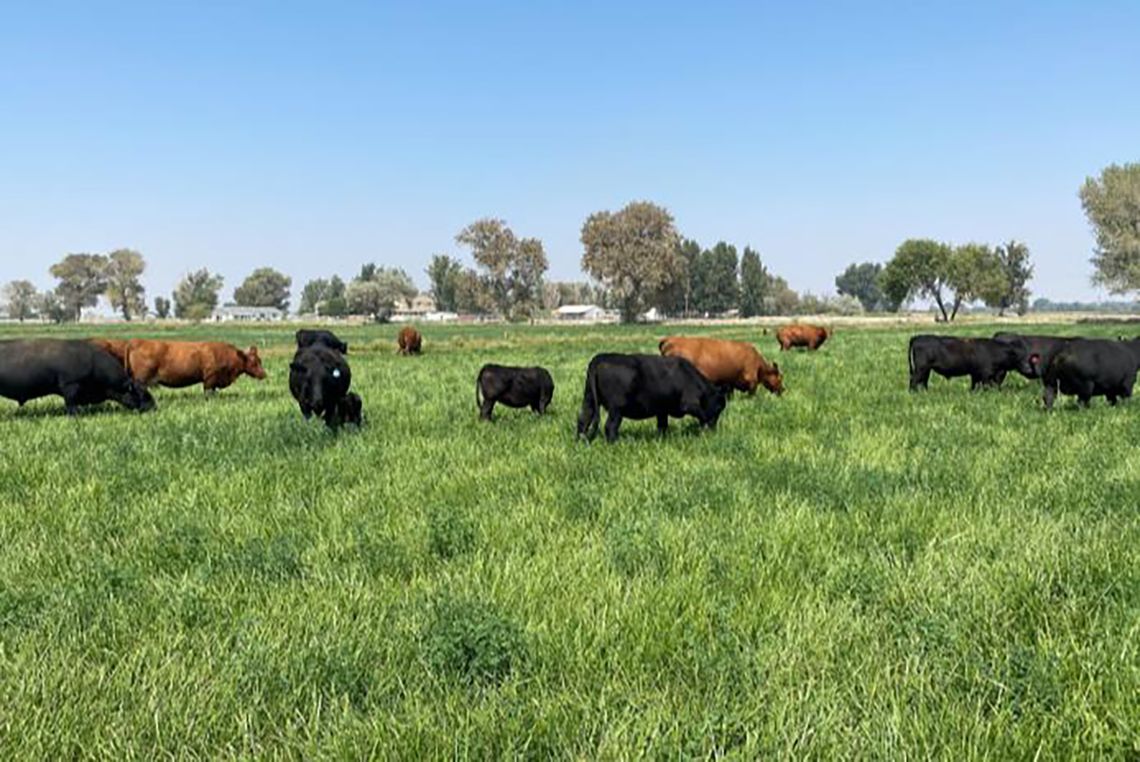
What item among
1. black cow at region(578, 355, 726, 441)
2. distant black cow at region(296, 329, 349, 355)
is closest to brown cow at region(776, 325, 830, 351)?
distant black cow at region(296, 329, 349, 355)

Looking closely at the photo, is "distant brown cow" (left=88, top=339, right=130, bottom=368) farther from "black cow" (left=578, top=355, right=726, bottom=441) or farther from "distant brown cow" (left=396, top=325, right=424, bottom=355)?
"distant brown cow" (left=396, top=325, right=424, bottom=355)

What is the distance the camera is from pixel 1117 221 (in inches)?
2699

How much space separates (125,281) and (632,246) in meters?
116

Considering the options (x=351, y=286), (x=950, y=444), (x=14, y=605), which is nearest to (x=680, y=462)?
(x=950, y=444)

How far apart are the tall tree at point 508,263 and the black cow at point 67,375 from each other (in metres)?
87.8

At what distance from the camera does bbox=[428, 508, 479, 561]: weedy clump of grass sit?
5176mm

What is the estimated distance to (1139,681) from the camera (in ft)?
10.1

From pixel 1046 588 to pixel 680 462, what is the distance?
4.29m

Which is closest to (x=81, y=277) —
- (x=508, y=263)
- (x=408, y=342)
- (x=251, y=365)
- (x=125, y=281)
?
(x=125, y=281)

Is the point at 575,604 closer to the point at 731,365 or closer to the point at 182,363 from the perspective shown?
the point at 731,365

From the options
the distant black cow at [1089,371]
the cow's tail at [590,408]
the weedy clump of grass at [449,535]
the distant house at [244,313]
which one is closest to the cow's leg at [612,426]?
the cow's tail at [590,408]

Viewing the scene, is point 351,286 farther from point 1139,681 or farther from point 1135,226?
point 1139,681

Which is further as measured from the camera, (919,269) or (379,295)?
(379,295)

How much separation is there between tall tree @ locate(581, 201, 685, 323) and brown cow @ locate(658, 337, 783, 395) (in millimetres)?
77220
